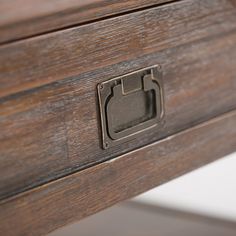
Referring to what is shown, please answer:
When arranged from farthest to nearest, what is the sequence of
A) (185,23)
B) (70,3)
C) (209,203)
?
(209,203) < (185,23) < (70,3)

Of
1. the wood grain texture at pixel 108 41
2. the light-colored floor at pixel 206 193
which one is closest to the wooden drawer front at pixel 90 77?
the wood grain texture at pixel 108 41

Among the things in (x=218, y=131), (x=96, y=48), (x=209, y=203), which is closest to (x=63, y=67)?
(x=96, y=48)

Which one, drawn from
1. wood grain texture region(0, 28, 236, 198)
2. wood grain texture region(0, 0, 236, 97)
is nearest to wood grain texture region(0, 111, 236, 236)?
wood grain texture region(0, 28, 236, 198)

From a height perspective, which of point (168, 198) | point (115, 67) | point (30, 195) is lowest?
point (168, 198)

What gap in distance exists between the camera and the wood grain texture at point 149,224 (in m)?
1.00

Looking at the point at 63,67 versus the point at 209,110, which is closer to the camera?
the point at 63,67

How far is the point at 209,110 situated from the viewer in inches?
32.6

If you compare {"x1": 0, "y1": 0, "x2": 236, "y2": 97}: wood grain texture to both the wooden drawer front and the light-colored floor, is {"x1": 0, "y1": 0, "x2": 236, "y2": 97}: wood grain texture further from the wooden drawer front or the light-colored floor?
the light-colored floor

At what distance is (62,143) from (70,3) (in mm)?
143

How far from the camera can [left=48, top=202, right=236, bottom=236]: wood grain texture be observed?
1.00m

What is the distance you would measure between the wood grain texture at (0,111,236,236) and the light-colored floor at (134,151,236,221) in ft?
0.43

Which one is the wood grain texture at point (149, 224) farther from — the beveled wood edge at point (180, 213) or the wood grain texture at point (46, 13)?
the wood grain texture at point (46, 13)

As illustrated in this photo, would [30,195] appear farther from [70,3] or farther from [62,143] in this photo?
[70,3]

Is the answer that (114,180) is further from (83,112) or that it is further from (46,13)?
(46,13)
